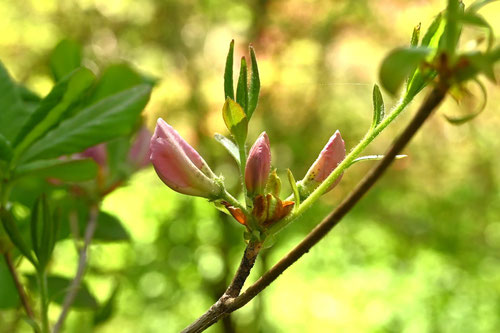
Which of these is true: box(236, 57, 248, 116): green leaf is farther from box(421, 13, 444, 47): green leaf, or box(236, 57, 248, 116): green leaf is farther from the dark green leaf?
the dark green leaf

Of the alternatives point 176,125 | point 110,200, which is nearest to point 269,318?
point 110,200

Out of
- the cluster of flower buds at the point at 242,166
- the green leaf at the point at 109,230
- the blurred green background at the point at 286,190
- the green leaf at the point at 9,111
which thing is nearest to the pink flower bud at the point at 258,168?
the cluster of flower buds at the point at 242,166

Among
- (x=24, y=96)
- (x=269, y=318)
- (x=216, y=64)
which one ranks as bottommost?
(x=269, y=318)

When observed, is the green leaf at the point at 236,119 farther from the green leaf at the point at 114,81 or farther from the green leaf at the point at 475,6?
the green leaf at the point at 114,81

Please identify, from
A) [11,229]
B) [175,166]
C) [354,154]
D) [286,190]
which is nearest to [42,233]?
[11,229]

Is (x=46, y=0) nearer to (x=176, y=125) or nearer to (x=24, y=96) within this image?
(x=176, y=125)

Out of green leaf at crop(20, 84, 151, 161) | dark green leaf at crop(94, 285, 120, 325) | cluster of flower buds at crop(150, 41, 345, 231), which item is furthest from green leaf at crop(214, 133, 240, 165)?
dark green leaf at crop(94, 285, 120, 325)
